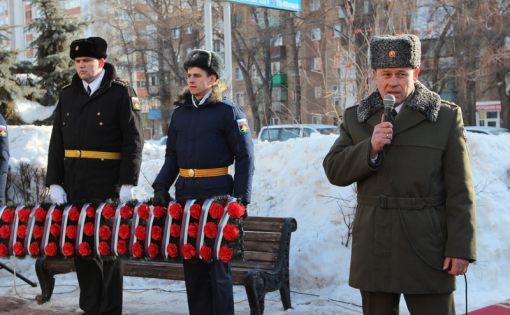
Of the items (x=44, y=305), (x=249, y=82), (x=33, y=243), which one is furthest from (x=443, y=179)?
(x=249, y=82)

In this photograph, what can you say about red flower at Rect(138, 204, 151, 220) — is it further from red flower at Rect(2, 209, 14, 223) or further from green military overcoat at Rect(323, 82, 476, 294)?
green military overcoat at Rect(323, 82, 476, 294)

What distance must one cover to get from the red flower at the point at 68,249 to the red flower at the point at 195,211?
40.3 inches

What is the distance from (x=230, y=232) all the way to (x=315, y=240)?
7.54 feet

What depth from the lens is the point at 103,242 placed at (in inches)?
186

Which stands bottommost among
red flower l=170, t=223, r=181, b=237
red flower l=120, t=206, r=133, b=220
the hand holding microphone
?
red flower l=170, t=223, r=181, b=237

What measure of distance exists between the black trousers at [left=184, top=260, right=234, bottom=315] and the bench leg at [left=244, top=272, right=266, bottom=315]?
1.77 ft

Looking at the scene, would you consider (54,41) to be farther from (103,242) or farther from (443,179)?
(443,179)

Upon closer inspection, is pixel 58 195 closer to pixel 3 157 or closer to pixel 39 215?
pixel 39 215

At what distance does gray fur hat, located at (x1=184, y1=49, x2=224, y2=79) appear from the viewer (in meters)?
4.51

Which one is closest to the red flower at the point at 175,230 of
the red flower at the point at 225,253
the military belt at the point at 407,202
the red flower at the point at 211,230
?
the red flower at the point at 211,230

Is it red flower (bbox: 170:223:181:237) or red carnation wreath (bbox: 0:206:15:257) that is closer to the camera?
red flower (bbox: 170:223:181:237)

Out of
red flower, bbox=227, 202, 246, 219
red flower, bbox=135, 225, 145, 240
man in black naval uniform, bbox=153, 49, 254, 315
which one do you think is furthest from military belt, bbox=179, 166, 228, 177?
red flower, bbox=135, 225, 145, 240

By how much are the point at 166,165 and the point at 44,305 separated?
2.20 meters

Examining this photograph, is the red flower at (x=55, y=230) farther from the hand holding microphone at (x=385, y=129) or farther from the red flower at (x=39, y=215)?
the hand holding microphone at (x=385, y=129)
